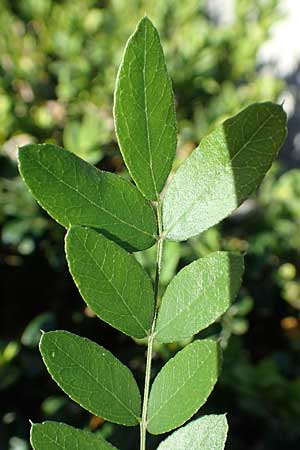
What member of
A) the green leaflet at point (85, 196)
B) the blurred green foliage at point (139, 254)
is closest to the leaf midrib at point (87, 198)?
the green leaflet at point (85, 196)

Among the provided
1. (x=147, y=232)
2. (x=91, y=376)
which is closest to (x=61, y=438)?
(x=91, y=376)

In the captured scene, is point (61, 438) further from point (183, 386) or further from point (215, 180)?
point (215, 180)

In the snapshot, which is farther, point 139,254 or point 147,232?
point 139,254

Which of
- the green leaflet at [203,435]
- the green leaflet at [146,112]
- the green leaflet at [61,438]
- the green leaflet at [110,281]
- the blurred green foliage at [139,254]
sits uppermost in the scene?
the green leaflet at [146,112]

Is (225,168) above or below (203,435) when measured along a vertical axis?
above

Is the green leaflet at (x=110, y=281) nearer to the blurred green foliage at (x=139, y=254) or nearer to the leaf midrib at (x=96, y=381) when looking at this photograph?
the leaf midrib at (x=96, y=381)

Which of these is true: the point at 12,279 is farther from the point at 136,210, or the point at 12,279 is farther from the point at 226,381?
the point at 136,210

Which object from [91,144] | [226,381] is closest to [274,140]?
[226,381]
